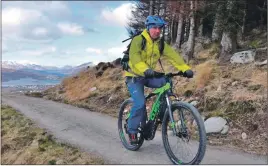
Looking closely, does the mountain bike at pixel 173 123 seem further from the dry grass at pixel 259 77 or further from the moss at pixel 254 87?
the dry grass at pixel 259 77

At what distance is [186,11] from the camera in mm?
20469

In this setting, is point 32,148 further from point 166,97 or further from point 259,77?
point 259,77

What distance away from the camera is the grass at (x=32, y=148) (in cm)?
782

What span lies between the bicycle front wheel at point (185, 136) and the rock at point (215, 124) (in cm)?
329

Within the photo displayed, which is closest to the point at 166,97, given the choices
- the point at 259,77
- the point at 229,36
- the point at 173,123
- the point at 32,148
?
the point at 173,123

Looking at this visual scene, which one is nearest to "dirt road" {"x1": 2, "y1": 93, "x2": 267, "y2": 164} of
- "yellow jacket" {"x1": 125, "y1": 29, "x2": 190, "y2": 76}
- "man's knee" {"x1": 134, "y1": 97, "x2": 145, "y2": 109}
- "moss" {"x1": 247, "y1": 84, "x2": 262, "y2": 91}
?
"man's knee" {"x1": 134, "y1": 97, "x2": 145, "y2": 109}

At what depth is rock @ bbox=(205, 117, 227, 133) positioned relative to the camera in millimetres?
9783

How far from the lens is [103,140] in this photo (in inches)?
362

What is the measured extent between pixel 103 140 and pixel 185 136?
128 inches

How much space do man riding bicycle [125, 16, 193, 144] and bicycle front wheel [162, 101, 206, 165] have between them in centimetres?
64

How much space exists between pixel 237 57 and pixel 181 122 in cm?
1003

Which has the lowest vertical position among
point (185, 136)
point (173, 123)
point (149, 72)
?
point (185, 136)

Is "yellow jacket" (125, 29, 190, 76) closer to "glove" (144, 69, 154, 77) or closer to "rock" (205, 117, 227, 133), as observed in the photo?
"glove" (144, 69, 154, 77)

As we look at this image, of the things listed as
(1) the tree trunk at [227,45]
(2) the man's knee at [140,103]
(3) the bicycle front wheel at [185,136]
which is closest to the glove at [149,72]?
(3) the bicycle front wheel at [185,136]
